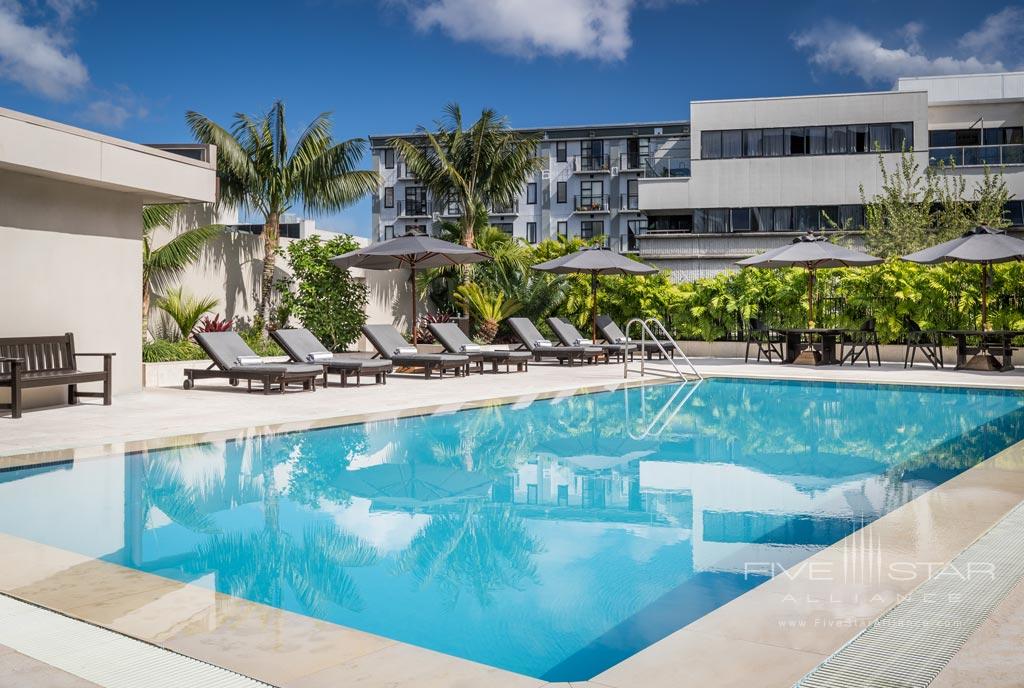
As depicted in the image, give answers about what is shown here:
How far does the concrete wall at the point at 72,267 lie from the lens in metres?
12.0

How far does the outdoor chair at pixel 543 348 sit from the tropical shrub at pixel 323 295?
→ 366 centimetres

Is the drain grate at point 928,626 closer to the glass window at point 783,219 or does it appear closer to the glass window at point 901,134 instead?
the glass window at point 783,219

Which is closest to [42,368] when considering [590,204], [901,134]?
[901,134]

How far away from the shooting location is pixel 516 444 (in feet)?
31.3

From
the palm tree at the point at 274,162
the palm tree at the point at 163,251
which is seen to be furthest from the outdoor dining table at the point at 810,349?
the palm tree at the point at 163,251

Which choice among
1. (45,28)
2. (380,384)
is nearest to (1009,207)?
(380,384)

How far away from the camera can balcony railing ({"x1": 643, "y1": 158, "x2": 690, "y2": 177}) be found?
39.8 m

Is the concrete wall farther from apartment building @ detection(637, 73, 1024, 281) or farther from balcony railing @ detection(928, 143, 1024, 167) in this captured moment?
balcony railing @ detection(928, 143, 1024, 167)

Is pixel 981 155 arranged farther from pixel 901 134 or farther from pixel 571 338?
pixel 571 338

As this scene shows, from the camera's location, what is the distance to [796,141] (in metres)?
38.2

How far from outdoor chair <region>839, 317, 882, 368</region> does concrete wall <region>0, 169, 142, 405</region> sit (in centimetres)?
1424

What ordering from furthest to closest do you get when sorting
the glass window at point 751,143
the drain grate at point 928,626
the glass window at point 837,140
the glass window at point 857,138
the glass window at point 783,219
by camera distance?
the glass window at point 751,143 → the glass window at point 783,219 → the glass window at point 837,140 → the glass window at point 857,138 → the drain grate at point 928,626

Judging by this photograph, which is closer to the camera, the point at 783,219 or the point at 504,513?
the point at 504,513

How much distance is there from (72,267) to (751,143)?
31321 mm
